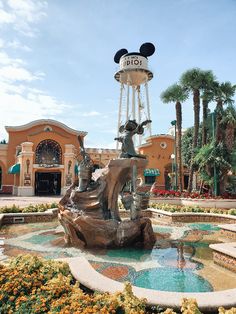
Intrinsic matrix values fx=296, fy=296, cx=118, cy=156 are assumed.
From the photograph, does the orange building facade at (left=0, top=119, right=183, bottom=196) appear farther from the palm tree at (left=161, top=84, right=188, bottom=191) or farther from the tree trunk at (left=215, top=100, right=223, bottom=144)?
the tree trunk at (left=215, top=100, right=223, bottom=144)

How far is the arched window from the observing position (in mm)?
40562

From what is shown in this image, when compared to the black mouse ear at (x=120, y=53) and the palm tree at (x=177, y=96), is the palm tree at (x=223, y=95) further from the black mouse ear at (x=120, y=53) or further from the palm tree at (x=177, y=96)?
the black mouse ear at (x=120, y=53)

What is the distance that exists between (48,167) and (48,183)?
556 cm

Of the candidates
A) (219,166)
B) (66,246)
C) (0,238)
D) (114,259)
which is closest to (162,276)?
(114,259)

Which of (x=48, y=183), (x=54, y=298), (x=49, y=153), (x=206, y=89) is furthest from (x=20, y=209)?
(x=48, y=183)

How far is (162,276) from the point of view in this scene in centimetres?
723

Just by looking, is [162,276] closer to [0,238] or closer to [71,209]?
[71,209]

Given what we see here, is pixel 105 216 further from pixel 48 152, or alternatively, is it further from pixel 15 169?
pixel 48 152

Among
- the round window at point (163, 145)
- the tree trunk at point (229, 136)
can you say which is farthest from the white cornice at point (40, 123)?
the tree trunk at point (229, 136)

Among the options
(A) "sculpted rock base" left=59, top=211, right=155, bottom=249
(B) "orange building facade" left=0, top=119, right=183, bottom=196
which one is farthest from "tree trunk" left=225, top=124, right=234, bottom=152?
(A) "sculpted rock base" left=59, top=211, right=155, bottom=249

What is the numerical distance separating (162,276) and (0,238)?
23.6 feet

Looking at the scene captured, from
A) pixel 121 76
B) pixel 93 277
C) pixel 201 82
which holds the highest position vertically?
pixel 121 76

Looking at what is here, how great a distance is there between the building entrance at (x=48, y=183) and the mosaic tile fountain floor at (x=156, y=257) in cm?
2967

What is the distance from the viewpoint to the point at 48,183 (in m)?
43.9
